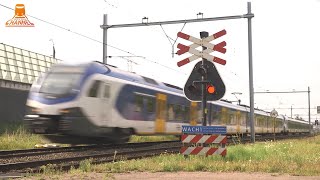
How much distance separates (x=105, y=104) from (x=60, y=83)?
6.30 ft

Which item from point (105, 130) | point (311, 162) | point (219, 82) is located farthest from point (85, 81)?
point (311, 162)

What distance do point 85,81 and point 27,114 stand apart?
243 centimetres

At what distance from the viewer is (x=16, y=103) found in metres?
32.7

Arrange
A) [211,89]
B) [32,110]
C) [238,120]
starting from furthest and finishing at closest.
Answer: [238,120] → [32,110] → [211,89]

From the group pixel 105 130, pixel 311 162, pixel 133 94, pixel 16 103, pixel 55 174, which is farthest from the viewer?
pixel 16 103

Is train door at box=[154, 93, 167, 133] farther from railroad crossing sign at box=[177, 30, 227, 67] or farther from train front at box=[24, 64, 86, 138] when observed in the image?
railroad crossing sign at box=[177, 30, 227, 67]

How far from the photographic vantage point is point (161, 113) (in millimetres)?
22531

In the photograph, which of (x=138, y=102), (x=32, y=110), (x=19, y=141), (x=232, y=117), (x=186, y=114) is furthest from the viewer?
(x=232, y=117)

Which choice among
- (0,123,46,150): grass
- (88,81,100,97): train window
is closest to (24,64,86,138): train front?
(88,81,100,97): train window

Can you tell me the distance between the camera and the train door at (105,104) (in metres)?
17.1

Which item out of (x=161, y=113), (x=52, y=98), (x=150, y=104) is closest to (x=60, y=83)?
(x=52, y=98)

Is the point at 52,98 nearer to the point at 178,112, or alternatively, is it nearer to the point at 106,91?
the point at 106,91

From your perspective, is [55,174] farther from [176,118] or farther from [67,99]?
[176,118]

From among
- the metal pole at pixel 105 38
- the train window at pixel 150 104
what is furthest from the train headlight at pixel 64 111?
the metal pole at pixel 105 38
